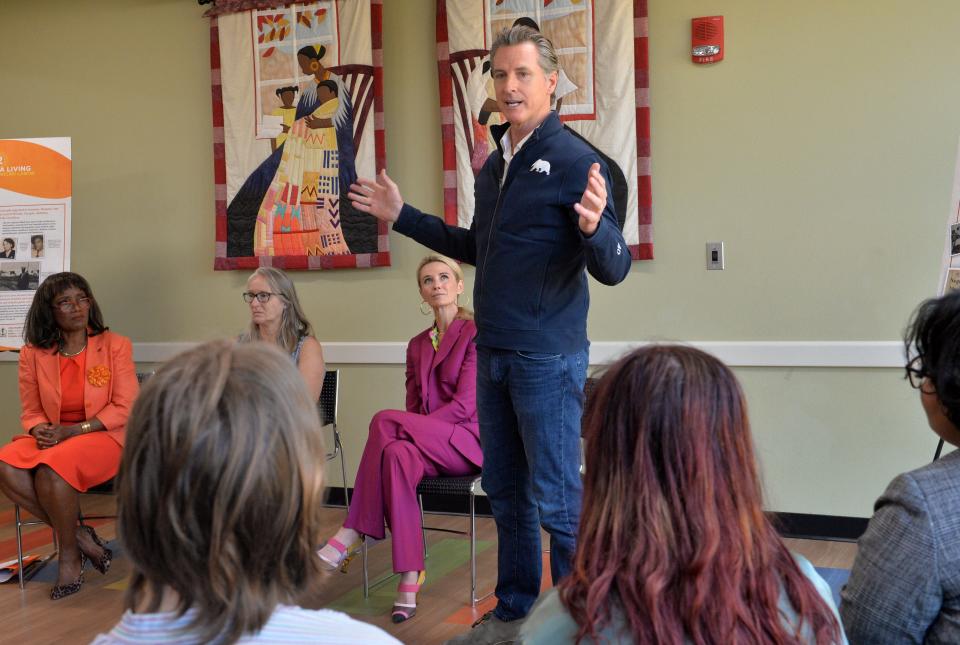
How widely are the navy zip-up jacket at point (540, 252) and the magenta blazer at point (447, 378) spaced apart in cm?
97

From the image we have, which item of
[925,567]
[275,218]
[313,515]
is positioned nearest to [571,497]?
[925,567]

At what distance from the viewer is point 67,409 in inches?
161

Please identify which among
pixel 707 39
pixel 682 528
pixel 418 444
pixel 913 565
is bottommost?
pixel 418 444

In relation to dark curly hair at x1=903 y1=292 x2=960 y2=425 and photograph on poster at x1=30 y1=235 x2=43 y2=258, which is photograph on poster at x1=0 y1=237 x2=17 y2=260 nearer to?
photograph on poster at x1=30 y1=235 x2=43 y2=258

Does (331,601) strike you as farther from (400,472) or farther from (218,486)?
(218,486)

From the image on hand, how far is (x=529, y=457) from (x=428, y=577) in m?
1.30

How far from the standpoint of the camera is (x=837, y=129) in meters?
3.78

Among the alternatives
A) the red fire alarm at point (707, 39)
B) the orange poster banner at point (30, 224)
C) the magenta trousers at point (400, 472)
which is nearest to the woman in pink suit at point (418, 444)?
the magenta trousers at point (400, 472)

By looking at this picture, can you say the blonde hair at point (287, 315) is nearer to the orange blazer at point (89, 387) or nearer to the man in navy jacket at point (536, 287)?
the orange blazer at point (89, 387)

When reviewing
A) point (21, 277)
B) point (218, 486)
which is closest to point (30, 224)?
point (21, 277)

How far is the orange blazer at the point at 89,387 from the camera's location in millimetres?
4051

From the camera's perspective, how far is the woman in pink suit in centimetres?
325

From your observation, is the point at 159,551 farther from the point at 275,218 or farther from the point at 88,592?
the point at 275,218

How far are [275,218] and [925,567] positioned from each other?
12.9 ft
